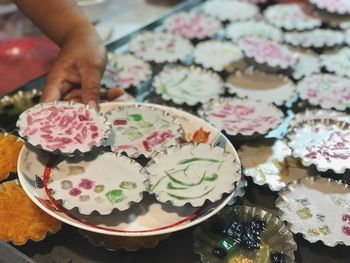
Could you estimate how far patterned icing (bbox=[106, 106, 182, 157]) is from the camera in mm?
1338

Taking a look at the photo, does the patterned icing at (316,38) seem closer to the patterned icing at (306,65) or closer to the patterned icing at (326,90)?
the patterned icing at (306,65)

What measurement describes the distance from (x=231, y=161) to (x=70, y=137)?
41 centimetres

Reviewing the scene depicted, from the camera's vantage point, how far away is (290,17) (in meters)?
2.28

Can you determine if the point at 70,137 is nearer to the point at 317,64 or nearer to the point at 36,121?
the point at 36,121

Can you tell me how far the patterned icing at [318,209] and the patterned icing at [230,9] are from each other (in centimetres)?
116

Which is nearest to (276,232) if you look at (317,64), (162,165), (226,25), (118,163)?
(162,165)

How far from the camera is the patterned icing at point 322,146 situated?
1373mm

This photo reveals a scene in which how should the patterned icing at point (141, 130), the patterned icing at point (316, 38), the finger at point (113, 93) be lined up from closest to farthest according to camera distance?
the patterned icing at point (141, 130) < the finger at point (113, 93) < the patterned icing at point (316, 38)

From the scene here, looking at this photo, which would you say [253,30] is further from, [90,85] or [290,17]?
[90,85]

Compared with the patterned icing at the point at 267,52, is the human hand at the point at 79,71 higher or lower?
higher

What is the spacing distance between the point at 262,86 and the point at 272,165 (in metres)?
0.45

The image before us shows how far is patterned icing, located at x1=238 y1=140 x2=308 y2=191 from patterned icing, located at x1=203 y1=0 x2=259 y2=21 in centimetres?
95

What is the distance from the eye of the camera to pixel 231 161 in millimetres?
1226

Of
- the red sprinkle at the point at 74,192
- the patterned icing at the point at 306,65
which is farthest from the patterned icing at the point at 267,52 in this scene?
the red sprinkle at the point at 74,192
